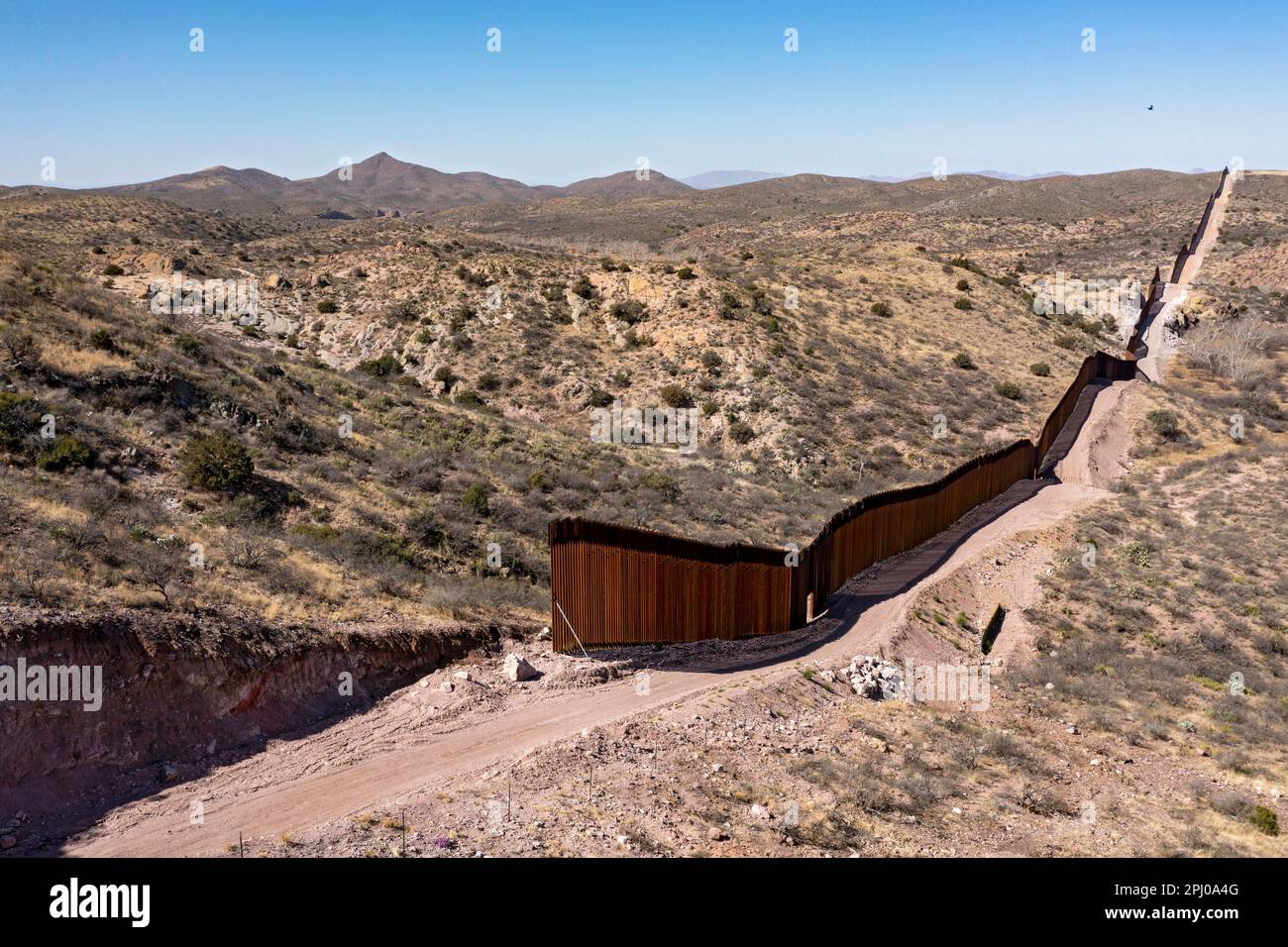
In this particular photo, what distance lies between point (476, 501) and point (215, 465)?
5.13 meters

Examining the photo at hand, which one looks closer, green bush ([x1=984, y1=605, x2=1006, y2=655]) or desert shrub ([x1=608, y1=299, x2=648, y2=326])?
green bush ([x1=984, y1=605, x2=1006, y2=655])

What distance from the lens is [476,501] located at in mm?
18156

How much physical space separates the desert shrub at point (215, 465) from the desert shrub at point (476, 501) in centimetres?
428

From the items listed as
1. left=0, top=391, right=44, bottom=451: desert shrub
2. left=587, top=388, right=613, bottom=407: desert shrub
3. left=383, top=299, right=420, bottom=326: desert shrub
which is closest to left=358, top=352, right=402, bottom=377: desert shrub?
left=383, top=299, right=420, bottom=326: desert shrub

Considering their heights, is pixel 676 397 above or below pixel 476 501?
above

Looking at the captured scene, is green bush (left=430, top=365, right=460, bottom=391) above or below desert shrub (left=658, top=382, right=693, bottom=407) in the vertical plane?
above

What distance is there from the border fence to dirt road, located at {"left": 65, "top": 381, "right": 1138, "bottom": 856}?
75 centimetres

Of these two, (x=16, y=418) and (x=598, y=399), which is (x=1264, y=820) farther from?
(x=598, y=399)

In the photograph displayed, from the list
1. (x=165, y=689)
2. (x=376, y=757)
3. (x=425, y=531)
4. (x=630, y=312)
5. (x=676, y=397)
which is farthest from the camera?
(x=630, y=312)

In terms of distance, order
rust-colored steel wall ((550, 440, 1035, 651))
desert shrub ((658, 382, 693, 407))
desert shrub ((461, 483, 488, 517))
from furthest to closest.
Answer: desert shrub ((658, 382, 693, 407)), desert shrub ((461, 483, 488, 517)), rust-colored steel wall ((550, 440, 1035, 651))

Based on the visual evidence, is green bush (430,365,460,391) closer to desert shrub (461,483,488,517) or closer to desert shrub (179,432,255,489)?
desert shrub (461,483,488,517)

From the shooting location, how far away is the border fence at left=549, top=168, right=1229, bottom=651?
13.1m

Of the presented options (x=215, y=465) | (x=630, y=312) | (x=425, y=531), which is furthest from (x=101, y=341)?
(x=630, y=312)

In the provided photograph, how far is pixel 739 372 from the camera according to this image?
117ft
